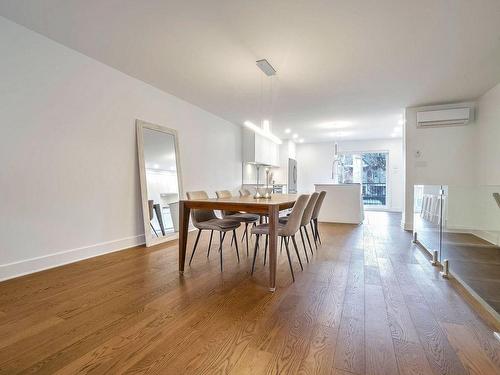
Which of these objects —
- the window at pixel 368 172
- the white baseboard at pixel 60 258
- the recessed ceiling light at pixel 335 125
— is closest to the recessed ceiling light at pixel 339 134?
the recessed ceiling light at pixel 335 125

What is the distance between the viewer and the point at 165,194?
4156 millimetres

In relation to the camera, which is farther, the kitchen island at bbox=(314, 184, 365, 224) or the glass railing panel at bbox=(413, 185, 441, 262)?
the kitchen island at bbox=(314, 184, 365, 224)

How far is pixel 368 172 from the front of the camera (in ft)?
28.7

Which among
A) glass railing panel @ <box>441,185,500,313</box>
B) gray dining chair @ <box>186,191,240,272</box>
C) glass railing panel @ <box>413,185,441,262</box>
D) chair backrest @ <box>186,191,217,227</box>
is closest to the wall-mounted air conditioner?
glass railing panel @ <box>413,185,441,262</box>

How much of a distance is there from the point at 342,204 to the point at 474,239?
3.28 metres

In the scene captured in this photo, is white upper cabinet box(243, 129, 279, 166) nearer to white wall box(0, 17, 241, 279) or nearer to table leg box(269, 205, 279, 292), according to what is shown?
white wall box(0, 17, 241, 279)

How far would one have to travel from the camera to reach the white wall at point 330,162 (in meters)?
8.21

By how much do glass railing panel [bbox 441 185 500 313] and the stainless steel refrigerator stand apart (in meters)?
5.70

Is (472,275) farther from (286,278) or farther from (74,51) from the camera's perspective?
(74,51)

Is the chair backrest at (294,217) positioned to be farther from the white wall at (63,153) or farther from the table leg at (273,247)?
the white wall at (63,153)

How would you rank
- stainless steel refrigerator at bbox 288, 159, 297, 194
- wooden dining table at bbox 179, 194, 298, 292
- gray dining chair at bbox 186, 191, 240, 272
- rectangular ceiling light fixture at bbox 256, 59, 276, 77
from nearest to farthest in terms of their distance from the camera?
1. wooden dining table at bbox 179, 194, 298, 292
2. gray dining chair at bbox 186, 191, 240, 272
3. rectangular ceiling light fixture at bbox 256, 59, 276, 77
4. stainless steel refrigerator at bbox 288, 159, 297, 194

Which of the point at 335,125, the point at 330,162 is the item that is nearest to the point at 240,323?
the point at 335,125

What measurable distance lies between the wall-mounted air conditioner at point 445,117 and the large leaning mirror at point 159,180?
15.0 feet

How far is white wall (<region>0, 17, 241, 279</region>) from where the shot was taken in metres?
2.40
